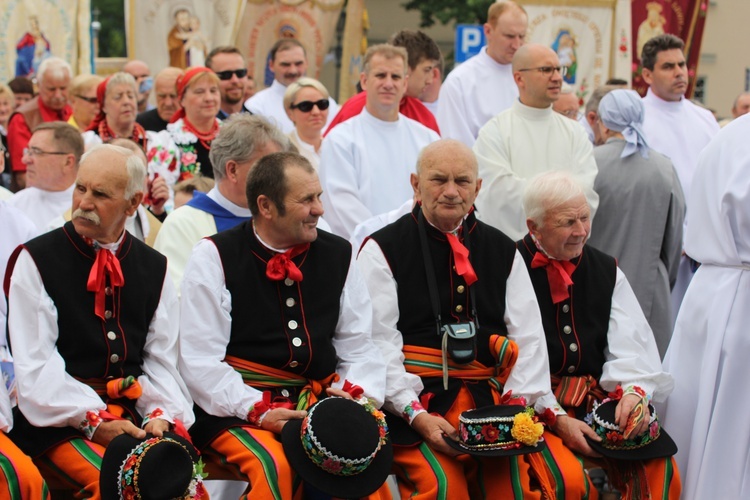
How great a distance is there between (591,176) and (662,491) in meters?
2.48

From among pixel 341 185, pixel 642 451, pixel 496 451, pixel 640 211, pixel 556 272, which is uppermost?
pixel 341 185

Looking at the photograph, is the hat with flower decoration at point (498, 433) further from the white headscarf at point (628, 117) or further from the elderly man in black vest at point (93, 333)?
the white headscarf at point (628, 117)

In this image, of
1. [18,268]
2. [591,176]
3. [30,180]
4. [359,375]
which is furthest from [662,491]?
[30,180]

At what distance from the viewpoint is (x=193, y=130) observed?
7781 millimetres

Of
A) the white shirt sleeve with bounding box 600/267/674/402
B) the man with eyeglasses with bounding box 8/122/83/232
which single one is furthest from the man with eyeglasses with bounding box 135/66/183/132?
the white shirt sleeve with bounding box 600/267/674/402

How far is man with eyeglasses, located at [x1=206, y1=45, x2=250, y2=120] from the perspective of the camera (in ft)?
28.8

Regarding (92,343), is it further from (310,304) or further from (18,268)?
(310,304)

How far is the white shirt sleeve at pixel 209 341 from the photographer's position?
457 centimetres

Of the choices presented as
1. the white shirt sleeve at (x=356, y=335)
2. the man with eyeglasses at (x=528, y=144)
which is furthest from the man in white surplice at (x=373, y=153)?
the white shirt sleeve at (x=356, y=335)

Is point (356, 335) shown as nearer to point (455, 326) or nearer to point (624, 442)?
point (455, 326)

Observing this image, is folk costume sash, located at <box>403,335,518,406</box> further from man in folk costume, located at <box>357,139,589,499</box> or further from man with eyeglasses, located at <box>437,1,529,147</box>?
man with eyeglasses, located at <box>437,1,529,147</box>

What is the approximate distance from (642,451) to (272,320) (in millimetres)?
1771

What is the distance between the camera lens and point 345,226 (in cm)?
671

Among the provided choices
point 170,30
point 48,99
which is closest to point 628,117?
point 48,99
